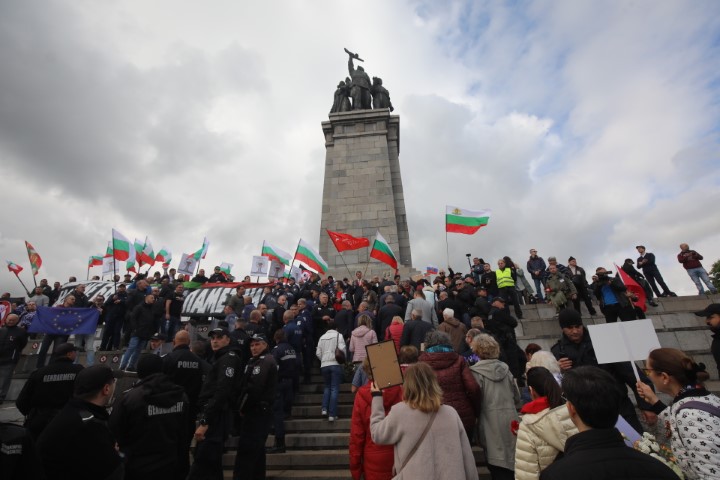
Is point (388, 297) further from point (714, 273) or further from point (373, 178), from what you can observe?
point (714, 273)

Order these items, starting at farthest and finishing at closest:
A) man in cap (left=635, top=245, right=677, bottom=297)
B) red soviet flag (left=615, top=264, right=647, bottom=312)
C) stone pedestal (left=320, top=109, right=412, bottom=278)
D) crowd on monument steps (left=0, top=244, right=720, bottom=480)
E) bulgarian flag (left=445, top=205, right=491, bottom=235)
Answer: stone pedestal (left=320, top=109, right=412, bottom=278)
bulgarian flag (left=445, top=205, right=491, bottom=235)
man in cap (left=635, top=245, right=677, bottom=297)
red soviet flag (left=615, top=264, right=647, bottom=312)
crowd on monument steps (left=0, top=244, right=720, bottom=480)

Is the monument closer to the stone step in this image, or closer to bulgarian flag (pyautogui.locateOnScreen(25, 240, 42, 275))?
the stone step

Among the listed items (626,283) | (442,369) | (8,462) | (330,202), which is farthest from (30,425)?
(330,202)

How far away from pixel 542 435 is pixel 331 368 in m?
4.75

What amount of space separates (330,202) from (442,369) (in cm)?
1632

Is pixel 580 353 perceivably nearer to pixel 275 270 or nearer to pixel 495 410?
pixel 495 410

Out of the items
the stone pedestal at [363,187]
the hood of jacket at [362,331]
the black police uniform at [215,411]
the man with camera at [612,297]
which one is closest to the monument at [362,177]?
the stone pedestal at [363,187]

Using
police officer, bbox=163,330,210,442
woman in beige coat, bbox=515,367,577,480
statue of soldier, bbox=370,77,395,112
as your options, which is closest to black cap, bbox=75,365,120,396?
police officer, bbox=163,330,210,442

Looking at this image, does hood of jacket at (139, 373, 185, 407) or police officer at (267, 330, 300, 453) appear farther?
police officer at (267, 330, 300, 453)

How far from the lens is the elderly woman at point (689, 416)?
2119 millimetres

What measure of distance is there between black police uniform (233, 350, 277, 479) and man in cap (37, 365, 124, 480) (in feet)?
6.86

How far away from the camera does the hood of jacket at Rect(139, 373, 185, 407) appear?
12.0 feet

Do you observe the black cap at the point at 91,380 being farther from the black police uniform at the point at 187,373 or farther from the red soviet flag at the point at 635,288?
the red soviet flag at the point at 635,288

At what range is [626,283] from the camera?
7.89 m
